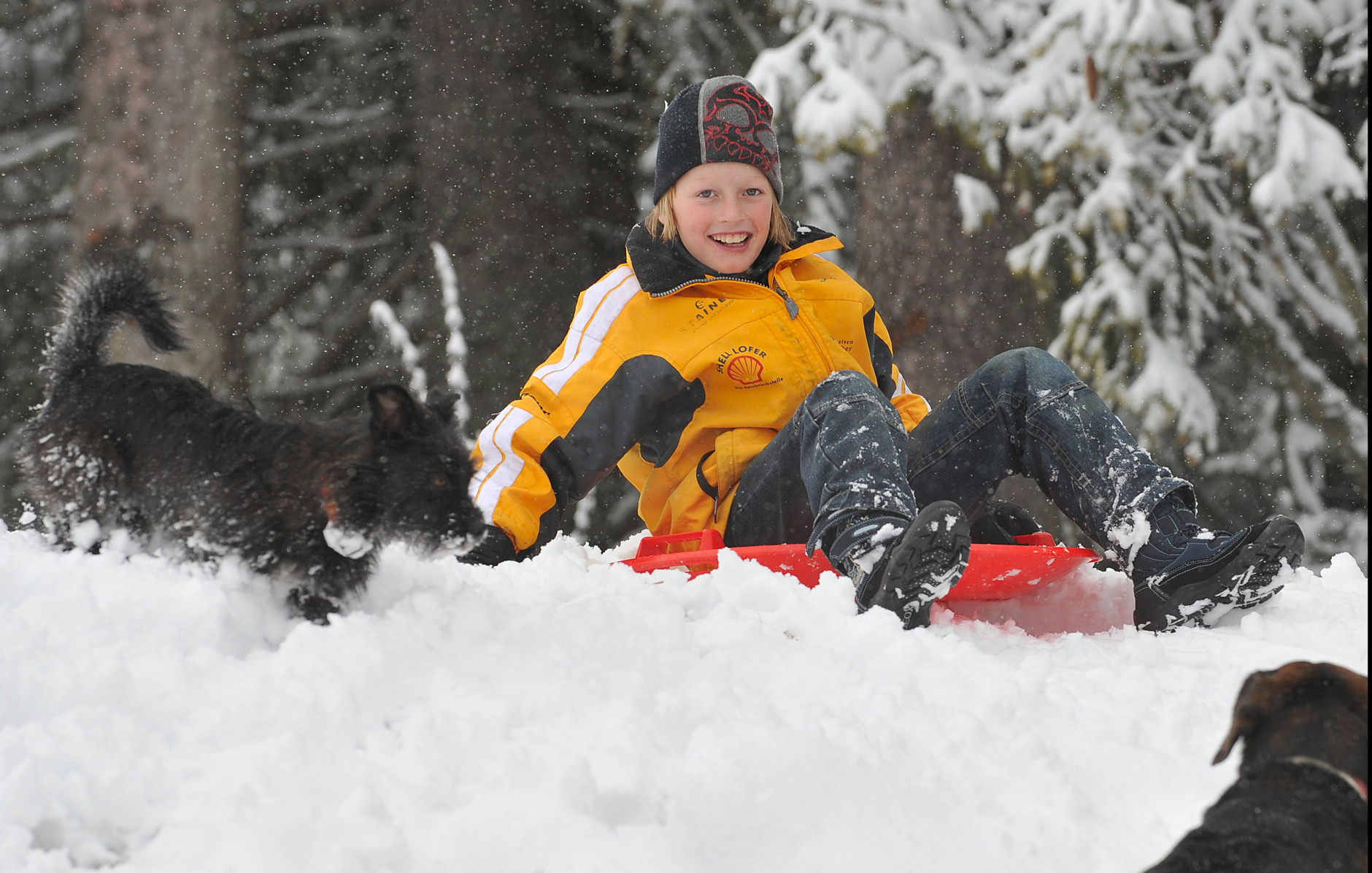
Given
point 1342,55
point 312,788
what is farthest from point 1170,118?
point 312,788

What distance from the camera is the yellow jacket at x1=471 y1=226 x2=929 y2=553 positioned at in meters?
3.03

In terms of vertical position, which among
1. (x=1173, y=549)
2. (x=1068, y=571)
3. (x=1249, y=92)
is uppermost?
(x=1249, y=92)

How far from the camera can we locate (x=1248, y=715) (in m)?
1.49

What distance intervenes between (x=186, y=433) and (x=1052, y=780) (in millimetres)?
1669

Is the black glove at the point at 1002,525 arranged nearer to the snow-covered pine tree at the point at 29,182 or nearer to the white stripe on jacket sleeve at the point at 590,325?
the white stripe on jacket sleeve at the point at 590,325

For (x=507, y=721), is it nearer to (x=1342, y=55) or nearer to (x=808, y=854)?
(x=808, y=854)

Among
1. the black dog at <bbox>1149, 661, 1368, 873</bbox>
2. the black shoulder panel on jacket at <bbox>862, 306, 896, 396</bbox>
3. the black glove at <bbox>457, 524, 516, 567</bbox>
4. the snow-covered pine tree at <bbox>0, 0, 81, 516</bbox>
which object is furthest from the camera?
the snow-covered pine tree at <bbox>0, 0, 81, 516</bbox>

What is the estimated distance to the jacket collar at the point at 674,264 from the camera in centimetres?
329

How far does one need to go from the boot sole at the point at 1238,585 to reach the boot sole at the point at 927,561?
0.70m

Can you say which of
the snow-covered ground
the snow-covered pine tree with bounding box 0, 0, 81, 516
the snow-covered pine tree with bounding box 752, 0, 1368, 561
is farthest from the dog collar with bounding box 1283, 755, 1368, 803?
the snow-covered pine tree with bounding box 0, 0, 81, 516

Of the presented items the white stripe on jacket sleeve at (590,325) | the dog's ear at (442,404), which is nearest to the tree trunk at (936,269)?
the white stripe on jacket sleeve at (590,325)

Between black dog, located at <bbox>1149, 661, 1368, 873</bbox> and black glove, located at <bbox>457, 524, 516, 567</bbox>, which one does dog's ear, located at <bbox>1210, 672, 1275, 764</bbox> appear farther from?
black glove, located at <bbox>457, 524, 516, 567</bbox>

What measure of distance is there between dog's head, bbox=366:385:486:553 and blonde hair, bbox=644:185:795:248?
168cm

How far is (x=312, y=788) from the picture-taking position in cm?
158
